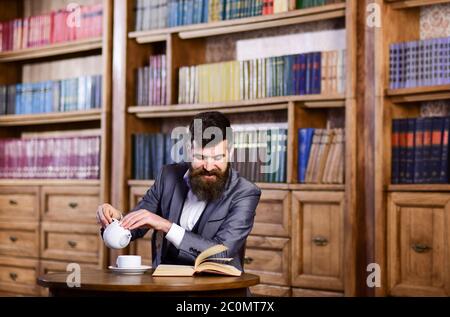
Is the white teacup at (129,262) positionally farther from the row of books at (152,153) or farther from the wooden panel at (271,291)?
the row of books at (152,153)

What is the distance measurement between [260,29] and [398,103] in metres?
1.19

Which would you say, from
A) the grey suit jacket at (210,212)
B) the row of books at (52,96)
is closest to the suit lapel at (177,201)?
the grey suit jacket at (210,212)

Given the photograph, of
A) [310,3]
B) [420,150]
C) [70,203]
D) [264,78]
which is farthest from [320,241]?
[70,203]

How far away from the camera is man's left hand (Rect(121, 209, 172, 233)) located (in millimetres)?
3059

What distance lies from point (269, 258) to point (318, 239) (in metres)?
0.34

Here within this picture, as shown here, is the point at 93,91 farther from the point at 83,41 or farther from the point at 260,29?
the point at 260,29

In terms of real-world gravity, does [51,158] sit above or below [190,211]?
above

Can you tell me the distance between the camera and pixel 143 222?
306 centimetres

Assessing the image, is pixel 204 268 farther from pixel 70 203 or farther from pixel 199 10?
pixel 70 203

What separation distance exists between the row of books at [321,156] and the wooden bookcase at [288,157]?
48 millimetres

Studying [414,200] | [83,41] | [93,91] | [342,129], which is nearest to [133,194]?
[93,91]

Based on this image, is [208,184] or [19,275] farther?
[19,275]

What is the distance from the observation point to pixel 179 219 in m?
3.48

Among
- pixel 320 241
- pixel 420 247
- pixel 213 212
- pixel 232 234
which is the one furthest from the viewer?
pixel 320 241
